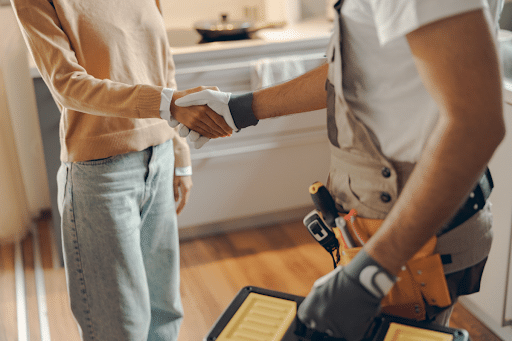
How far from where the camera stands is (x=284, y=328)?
703mm

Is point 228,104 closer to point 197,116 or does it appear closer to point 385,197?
point 197,116

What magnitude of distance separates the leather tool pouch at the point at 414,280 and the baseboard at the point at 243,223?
1627mm

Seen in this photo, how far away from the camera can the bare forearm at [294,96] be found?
3.04 feet

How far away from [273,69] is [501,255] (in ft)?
3.62

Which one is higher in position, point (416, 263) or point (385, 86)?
point (385, 86)

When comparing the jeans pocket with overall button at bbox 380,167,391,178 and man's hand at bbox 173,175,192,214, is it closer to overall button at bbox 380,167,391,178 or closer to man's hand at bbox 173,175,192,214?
man's hand at bbox 173,175,192,214

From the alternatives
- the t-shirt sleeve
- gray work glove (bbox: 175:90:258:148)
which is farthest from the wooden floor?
the t-shirt sleeve

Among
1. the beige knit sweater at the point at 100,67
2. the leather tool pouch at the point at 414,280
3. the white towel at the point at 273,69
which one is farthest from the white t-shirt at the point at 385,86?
the white towel at the point at 273,69

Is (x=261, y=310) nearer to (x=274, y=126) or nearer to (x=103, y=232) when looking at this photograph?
(x=103, y=232)

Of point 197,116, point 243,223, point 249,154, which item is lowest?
point 243,223

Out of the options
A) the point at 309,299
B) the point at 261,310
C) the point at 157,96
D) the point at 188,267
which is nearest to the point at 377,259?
the point at 309,299

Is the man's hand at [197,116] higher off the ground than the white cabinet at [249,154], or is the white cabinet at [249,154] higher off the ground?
the man's hand at [197,116]

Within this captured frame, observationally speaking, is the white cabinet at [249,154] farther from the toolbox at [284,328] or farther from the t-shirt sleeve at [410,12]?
the t-shirt sleeve at [410,12]

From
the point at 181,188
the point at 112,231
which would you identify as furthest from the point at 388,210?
the point at 181,188
